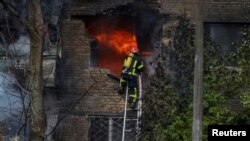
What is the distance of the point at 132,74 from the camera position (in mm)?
15852

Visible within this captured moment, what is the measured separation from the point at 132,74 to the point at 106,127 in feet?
5.18

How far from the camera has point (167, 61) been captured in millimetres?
15477

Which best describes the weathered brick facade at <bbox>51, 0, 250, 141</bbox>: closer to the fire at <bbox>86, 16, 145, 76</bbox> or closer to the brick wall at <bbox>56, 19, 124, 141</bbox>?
the brick wall at <bbox>56, 19, 124, 141</bbox>

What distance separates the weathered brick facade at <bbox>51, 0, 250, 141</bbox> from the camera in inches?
634

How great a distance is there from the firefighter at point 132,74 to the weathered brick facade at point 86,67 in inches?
14.1

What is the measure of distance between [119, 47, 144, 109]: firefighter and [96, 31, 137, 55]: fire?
0.58 m

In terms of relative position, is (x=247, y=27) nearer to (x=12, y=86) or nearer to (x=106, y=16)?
(x=106, y=16)

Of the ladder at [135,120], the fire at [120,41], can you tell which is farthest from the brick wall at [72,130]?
the fire at [120,41]

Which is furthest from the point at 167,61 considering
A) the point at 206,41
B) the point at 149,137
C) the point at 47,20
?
the point at 47,20

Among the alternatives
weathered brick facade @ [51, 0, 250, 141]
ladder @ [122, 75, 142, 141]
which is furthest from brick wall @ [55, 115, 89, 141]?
ladder @ [122, 75, 142, 141]

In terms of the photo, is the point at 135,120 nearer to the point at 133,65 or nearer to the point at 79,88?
the point at 133,65

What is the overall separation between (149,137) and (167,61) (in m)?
2.03

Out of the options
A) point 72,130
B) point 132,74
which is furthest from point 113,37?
point 72,130

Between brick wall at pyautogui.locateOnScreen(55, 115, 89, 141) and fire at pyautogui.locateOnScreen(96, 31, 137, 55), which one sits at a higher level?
fire at pyautogui.locateOnScreen(96, 31, 137, 55)
